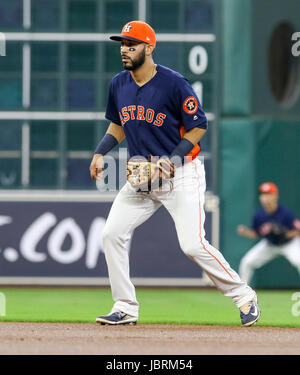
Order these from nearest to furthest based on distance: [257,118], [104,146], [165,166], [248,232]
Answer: [165,166], [104,146], [248,232], [257,118]

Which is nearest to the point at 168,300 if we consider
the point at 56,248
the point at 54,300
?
the point at 54,300

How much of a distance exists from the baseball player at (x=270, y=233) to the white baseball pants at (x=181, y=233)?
17.7ft

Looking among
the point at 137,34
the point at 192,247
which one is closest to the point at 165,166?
the point at 192,247

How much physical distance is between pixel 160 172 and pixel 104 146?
0.63 m

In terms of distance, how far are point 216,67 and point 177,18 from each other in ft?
2.74

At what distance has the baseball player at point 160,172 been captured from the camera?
745 centimetres

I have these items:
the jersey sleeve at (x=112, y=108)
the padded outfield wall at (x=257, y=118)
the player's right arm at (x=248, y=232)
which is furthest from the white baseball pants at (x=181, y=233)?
the padded outfield wall at (x=257, y=118)

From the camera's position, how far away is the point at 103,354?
5.98m

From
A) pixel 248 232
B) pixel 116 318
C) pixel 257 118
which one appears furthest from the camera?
pixel 257 118

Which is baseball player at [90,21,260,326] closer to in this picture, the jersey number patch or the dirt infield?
the jersey number patch

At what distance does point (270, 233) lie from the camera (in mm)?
12977

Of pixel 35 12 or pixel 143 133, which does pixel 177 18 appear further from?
pixel 143 133

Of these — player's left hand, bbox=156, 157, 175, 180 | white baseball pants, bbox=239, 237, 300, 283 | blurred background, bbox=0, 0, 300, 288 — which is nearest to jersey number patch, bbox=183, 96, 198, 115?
player's left hand, bbox=156, 157, 175, 180

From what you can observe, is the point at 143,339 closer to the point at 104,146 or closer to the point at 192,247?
the point at 192,247
